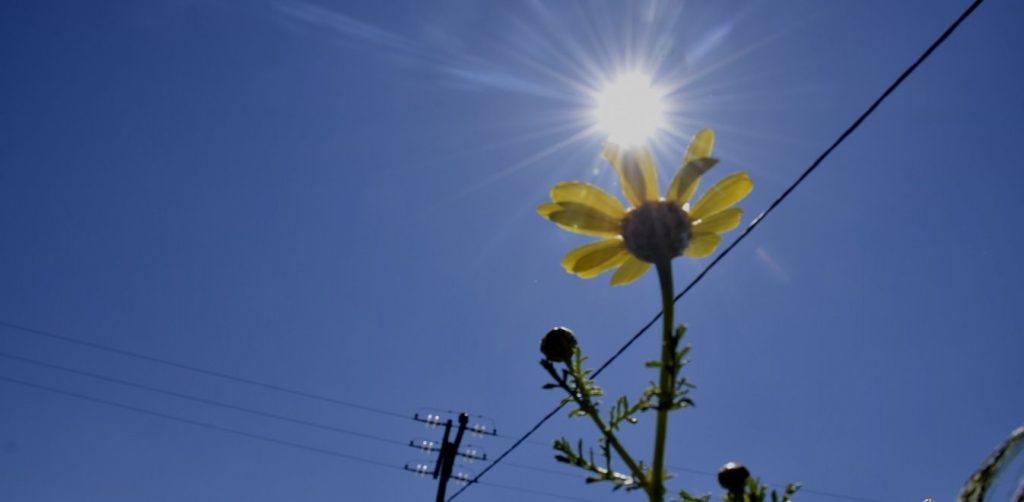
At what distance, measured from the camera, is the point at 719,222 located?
3.89ft

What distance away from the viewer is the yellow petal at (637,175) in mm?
1119

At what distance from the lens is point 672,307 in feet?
2.96

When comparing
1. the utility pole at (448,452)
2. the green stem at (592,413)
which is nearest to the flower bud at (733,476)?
the green stem at (592,413)

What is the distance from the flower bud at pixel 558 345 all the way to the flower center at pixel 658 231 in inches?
9.5

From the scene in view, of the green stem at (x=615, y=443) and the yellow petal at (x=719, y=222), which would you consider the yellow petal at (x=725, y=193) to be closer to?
the yellow petal at (x=719, y=222)

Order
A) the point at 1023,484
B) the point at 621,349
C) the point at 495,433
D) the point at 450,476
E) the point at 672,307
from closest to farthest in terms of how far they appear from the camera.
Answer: the point at 1023,484 → the point at 672,307 → the point at 621,349 → the point at 450,476 → the point at 495,433

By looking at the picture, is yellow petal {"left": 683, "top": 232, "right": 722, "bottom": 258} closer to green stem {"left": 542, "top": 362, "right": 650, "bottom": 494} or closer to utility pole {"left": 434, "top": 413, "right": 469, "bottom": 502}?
green stem {"left": 542, "top": 362, "right": 650, "bottom": 494}

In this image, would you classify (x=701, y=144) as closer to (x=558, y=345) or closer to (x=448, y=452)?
(x=558, y=345)

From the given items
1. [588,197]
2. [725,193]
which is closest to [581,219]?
[588,197]

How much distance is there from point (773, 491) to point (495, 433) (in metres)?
15.3

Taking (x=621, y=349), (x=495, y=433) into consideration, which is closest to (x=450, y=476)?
(x=495, y=433)

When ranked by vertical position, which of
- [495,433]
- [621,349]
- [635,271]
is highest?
[495,433]

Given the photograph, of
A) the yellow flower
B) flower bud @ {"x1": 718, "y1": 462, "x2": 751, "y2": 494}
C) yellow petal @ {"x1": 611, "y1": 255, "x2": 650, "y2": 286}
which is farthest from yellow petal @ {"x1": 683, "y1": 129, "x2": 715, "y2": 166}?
flower bud @ {"x1": 718, "y1": 462, "x2": 751, "y2": 494}

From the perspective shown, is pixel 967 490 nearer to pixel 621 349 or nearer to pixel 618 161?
pixel 618 161
